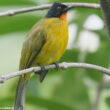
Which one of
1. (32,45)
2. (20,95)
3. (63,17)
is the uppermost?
(63,17)

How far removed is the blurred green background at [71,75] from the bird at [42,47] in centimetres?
11

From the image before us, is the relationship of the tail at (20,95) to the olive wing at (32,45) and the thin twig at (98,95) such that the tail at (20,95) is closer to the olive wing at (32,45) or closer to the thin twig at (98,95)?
the olive wing at (32,45)

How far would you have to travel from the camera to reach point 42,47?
4488 millimetres

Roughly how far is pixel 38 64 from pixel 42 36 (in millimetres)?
319

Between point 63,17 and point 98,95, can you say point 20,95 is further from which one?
point 63,17

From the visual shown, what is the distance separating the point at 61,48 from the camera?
4.38 m

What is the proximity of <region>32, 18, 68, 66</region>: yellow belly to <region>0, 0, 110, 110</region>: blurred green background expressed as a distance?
25 centimetres

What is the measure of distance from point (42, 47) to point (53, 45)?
146 millimetres

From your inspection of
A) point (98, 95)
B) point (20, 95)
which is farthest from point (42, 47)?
point (98, 95)

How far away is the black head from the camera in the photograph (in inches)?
192

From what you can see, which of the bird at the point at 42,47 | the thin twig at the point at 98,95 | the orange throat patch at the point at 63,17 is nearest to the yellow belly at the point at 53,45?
the bird at the point at 42,47

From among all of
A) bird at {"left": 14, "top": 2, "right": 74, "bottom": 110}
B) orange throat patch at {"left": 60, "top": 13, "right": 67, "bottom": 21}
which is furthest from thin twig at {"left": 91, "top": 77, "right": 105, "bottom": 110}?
orange throat patch at {"left": 60, "top": 13, "right": 67, "bottom": 21}

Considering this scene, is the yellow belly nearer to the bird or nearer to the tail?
the bird

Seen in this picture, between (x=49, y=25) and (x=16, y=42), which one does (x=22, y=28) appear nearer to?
(x=49, y=25)
